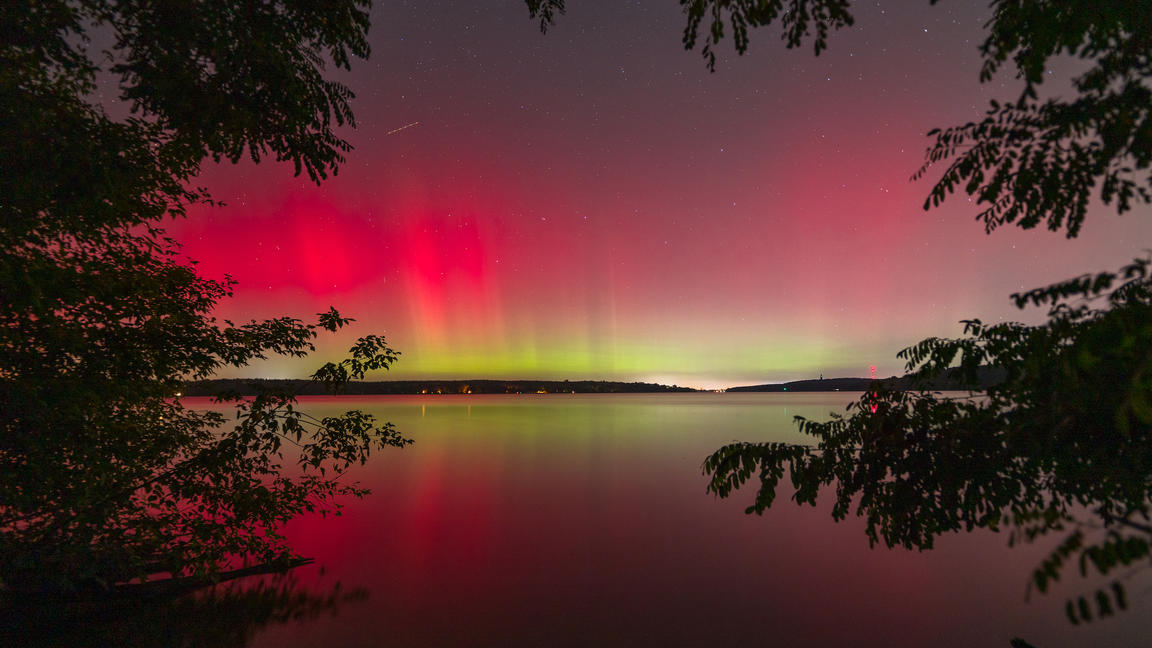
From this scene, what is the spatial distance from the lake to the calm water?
55mm

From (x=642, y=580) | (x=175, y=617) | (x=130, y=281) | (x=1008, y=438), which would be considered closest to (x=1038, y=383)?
(x=1008, y=438)

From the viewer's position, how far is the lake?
11594mm

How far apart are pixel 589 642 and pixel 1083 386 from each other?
10240 mm

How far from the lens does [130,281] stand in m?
7.38

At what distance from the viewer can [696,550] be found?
56.4 ft

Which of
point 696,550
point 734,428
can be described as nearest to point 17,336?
point 696,550

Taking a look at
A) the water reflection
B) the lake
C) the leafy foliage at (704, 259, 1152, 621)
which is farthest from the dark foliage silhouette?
the water reflection

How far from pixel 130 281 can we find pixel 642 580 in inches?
512

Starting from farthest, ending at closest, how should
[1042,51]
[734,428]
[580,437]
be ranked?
[734,428]
[580,437]
[1042,51]

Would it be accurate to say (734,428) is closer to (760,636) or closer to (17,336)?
(760,636)

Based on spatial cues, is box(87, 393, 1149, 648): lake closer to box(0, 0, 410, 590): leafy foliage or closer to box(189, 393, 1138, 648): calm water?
box(189, 393, 1138, 648): calm water

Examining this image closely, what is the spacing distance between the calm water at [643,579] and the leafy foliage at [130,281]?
477 cm

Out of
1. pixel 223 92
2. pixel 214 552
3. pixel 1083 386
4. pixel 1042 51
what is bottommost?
pixel 214 552

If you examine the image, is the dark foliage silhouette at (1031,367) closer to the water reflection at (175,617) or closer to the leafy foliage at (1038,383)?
the leafy foliage at (1038,383)
